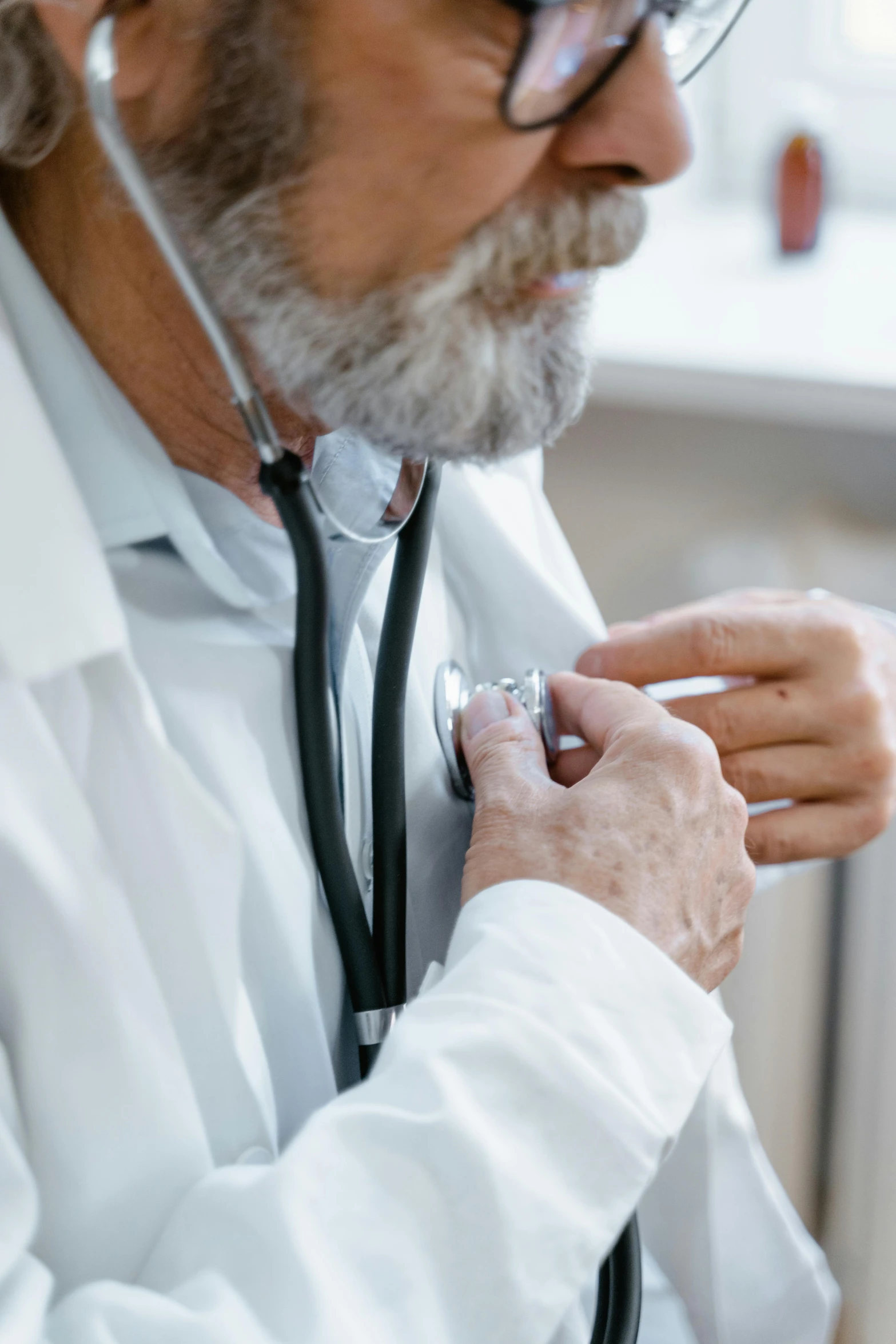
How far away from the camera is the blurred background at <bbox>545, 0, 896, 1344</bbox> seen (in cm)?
119

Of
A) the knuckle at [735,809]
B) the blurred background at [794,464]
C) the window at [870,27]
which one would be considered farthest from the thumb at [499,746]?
the window at [870,27]

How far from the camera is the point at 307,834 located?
27.8 inches

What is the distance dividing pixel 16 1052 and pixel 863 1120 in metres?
0.95

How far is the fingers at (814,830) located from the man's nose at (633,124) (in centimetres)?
46

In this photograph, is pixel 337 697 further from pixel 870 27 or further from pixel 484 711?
pixel 870 27

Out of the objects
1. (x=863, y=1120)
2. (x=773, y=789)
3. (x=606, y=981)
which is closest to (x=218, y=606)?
(x=606, y=981)

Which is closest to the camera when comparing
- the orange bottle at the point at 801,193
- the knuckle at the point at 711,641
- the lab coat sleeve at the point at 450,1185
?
the lab coat sleeve at the point at 450,1185

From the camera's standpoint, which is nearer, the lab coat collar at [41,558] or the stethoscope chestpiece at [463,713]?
the lab coat collar at [41,558]

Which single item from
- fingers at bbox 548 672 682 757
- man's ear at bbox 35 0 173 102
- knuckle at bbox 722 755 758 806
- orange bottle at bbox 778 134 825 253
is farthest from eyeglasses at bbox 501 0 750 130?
orange bottle at bbox 778 134 825 253

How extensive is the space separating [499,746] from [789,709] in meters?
0.25

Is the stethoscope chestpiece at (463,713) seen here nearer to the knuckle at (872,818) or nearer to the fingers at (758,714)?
the fingers at (758,714)

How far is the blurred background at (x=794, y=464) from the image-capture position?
1188 mm

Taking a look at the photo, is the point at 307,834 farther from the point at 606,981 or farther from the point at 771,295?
the point at 771,295

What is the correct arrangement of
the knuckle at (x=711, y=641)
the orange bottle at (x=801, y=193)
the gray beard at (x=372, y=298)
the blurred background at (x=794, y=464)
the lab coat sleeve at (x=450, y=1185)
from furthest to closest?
the orange bottle at (x=801, y=193) < the blurred background at (x=794, y=464) < the knuckle at (x=711, y=641) < the gray beard at (x=372, y=298) < the lab coat sleeve at (x=450, y=1185)
